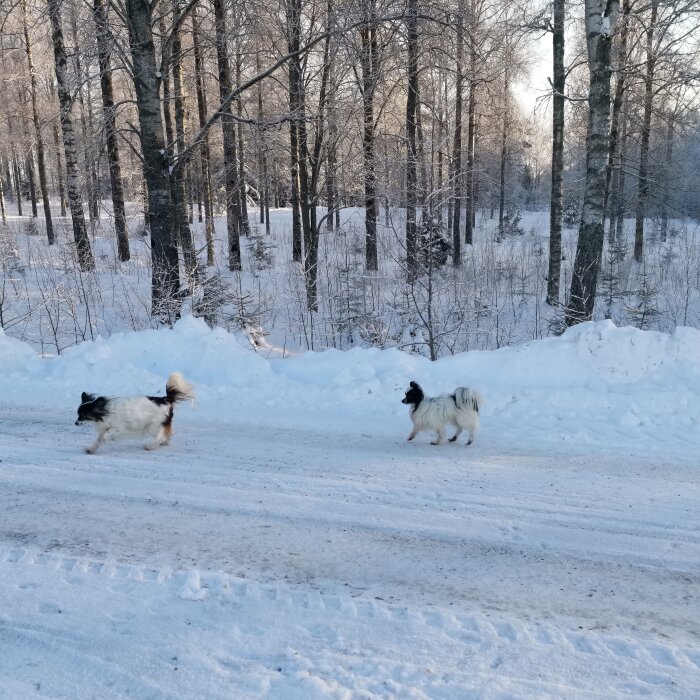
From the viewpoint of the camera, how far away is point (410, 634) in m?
3.01

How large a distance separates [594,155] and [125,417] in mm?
8288

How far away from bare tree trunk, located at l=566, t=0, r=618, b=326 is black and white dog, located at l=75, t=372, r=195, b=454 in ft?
23.5

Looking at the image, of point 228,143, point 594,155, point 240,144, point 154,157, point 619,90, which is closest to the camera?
point 594,155

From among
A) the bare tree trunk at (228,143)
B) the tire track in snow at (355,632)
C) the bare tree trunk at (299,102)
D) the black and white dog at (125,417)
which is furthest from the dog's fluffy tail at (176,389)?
the bare tree trunk at (228,143)

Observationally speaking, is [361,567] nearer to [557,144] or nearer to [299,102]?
[299,102]

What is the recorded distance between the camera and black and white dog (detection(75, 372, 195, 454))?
598 centimetres

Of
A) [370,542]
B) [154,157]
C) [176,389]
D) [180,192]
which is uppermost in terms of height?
[154,157]

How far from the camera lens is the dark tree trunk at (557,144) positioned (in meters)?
14.4

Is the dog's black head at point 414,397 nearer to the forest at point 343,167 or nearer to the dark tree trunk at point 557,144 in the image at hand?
the forest at point 343,167

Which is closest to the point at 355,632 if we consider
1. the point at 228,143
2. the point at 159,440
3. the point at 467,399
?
the point at 467,399

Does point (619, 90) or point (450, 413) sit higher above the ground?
point (619, 90)

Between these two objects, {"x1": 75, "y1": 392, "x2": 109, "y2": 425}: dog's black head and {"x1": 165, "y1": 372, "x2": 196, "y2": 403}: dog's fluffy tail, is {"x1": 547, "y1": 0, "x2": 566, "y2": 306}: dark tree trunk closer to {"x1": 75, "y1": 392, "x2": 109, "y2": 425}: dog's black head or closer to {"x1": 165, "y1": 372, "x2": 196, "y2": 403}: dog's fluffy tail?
{"x1": 165, "y1": 372, "x2": 196, "y2": 403}: dog's fluffy tail

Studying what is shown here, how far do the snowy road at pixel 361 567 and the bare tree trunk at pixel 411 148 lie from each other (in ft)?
20.9

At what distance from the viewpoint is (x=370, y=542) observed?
4.05 metres
